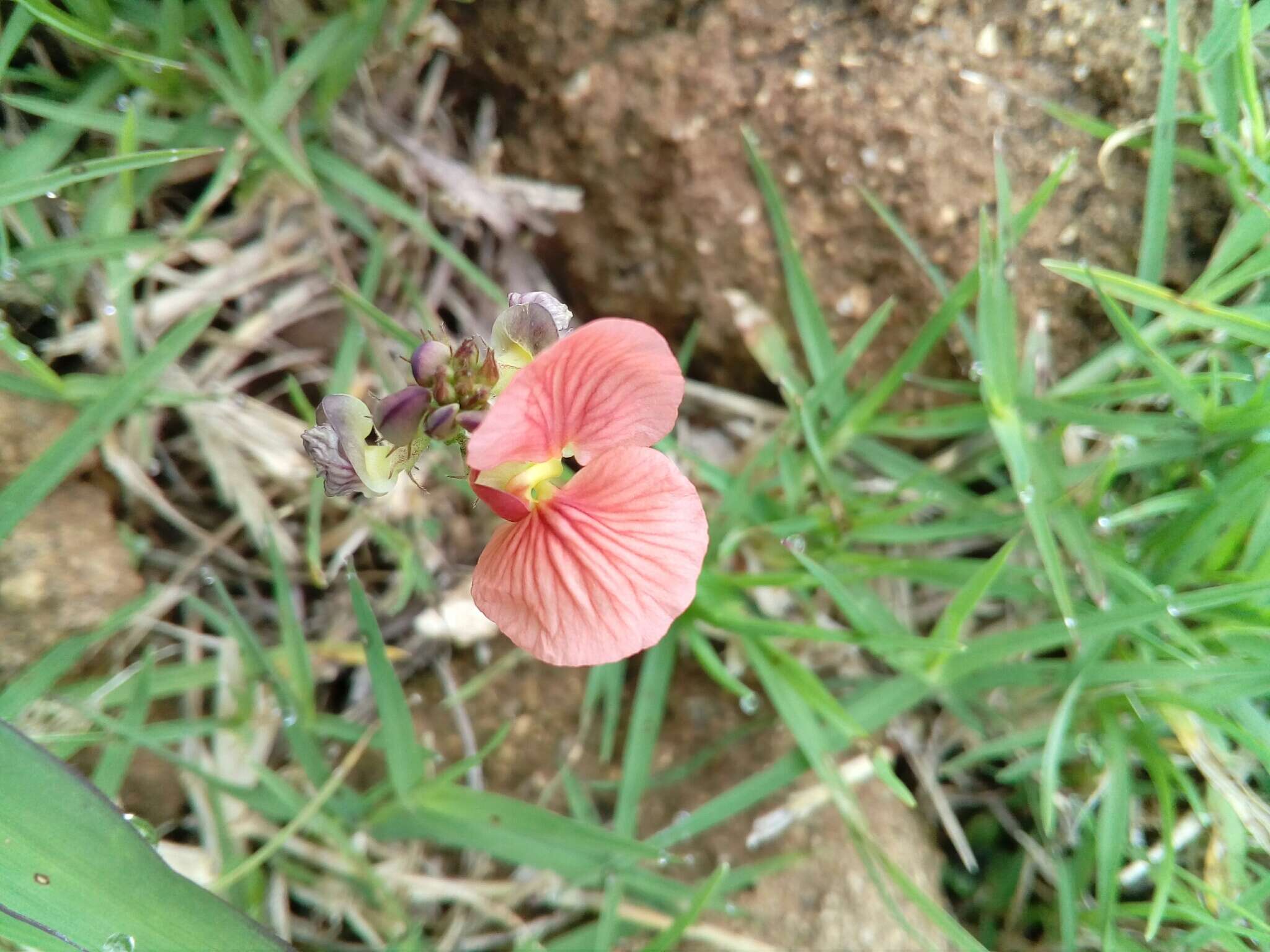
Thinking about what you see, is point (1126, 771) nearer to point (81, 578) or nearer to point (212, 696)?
point (212, 696)

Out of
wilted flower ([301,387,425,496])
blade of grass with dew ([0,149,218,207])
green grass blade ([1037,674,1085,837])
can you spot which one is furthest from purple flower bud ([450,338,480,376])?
green grass blade ([1037,674,1085,837])

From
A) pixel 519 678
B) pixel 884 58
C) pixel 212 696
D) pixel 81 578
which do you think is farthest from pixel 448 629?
pixel 884 58

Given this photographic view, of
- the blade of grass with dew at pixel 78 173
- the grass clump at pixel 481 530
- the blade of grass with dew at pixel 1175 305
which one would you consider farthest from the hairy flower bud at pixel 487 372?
the blade of grass with dew at pixel 1175 305

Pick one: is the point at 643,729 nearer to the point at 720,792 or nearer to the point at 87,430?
the point at 720,792

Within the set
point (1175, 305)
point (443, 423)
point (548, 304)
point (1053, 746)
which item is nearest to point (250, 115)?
point (548, 304)

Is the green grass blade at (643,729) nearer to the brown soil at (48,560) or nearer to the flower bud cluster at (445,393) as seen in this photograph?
the flower bud cluster at (445,393)

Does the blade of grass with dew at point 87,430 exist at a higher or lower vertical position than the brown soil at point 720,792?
higher
